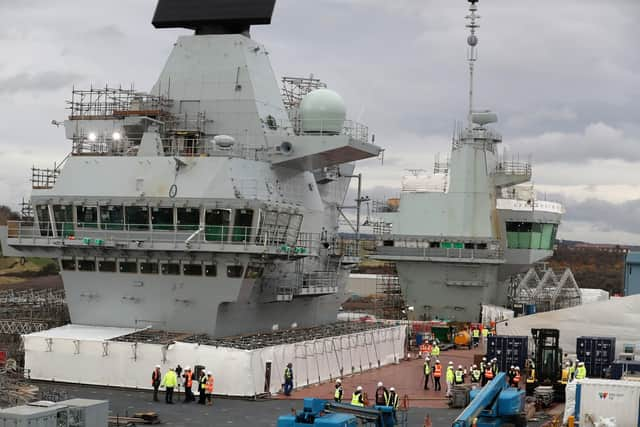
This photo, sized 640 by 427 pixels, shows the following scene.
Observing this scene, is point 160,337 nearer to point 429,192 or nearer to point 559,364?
point 559,364

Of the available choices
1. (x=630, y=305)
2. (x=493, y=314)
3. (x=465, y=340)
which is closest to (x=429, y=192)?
(x=493, y=314)

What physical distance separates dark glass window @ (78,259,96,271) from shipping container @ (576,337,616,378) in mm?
20747

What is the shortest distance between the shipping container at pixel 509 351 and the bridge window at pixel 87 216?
59.0ft

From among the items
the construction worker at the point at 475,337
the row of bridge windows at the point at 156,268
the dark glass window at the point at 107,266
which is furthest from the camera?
the construction worker at the point at 475,337

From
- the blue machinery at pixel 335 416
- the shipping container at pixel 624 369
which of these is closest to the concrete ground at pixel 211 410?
the blue machinery at pixel 335 416

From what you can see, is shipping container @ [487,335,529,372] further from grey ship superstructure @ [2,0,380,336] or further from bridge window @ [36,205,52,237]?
bridge window @ [36,205,52,237]

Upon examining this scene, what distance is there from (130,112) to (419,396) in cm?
1761

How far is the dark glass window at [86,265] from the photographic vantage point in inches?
1599

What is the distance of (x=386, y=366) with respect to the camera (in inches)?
1837

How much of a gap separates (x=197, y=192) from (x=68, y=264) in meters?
6.66

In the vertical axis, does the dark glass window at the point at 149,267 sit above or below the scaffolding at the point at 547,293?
above

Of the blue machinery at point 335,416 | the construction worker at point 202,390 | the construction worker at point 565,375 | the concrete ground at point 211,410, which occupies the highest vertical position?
the blue machinery at point 335,416

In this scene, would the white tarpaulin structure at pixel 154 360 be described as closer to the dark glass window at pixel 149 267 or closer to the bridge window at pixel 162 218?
the dark glass window at pixel 149 267

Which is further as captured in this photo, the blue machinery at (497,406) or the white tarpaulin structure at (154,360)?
→ the white tarpaulin structure at (154,360)
